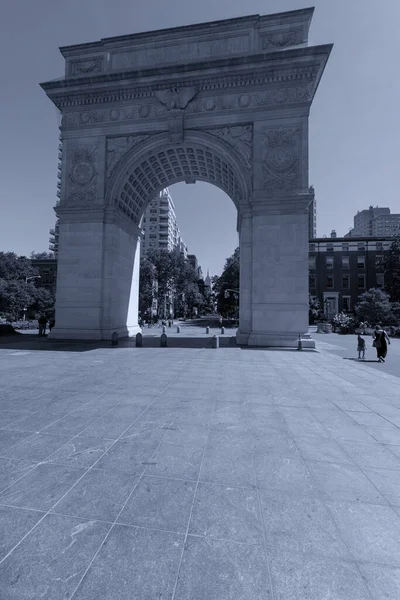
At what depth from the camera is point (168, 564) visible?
2604 millimetres

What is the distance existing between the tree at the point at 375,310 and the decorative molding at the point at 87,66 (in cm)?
3706

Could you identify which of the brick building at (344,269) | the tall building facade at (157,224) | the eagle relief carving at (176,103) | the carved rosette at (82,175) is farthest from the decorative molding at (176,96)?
the tall building facade at (157,224)

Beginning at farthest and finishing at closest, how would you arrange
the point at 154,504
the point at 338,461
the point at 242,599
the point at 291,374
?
the point at 291,374 → the point at 338,461 → the point at 154,504 → the point at 242,599

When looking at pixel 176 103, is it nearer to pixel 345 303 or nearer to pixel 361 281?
pixel 345 303

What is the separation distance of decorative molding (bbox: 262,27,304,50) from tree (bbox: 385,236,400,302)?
42473 mm

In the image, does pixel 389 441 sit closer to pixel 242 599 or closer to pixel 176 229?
pixel 242 599

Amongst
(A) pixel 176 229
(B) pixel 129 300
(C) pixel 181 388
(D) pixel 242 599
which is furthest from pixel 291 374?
(A) pixel 176 229

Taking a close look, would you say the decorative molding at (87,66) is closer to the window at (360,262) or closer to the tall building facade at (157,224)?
the window at (360,262)

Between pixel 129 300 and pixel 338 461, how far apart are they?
75.8ft

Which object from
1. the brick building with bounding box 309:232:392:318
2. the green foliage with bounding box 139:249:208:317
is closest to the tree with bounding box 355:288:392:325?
the brick building with bounding box 309:232:392:318

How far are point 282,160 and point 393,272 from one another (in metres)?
43.3

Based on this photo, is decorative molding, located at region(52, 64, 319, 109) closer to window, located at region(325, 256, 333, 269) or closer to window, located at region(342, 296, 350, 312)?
window, located at region(325, 256, 333, 269)

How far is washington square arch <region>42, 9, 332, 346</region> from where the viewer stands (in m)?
19.7

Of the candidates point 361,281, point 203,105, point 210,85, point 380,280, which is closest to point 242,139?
point 203,105
